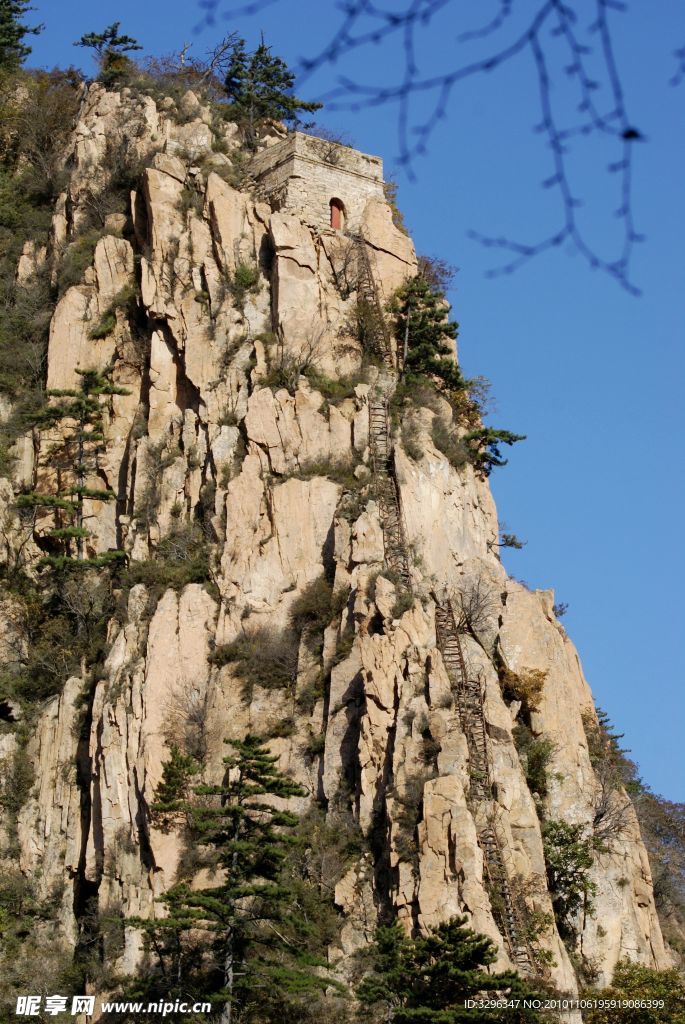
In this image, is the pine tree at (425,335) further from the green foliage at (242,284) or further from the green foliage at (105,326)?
the green foliage at (105,326)

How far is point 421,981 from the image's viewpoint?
26734mm

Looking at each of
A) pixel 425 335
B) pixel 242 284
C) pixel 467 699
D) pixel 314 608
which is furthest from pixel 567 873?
pixel 242 284

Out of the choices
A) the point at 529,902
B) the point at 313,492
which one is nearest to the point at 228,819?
the point at 529,902

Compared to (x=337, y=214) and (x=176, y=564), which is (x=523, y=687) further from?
(x=337, y=214)

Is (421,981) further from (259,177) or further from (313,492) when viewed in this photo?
(259,177)

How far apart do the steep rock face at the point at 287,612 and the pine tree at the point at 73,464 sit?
573 mm

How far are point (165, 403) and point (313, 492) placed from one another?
6323mm

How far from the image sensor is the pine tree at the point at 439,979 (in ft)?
85.6

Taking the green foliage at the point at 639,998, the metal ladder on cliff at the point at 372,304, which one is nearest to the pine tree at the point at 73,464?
the metal ladder on cliff at the point at 372,304

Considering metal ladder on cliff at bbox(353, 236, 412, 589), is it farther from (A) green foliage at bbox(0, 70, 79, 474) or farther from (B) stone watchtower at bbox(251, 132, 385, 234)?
(A) green foliage at bbox(0, 70, 79, 474)

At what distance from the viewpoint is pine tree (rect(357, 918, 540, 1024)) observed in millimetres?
26094

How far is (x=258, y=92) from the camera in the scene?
53.1 meters

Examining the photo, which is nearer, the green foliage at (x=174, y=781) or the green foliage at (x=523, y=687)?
the green foliage at (x=174, y=781)

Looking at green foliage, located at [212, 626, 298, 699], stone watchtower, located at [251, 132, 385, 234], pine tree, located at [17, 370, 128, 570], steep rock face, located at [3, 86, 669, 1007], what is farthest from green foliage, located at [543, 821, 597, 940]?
stone watchtower, located at [251, 132, 385, 234]
